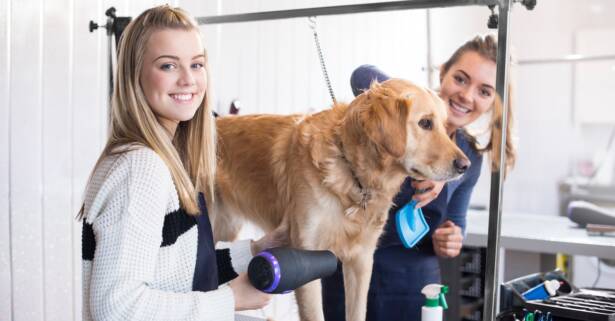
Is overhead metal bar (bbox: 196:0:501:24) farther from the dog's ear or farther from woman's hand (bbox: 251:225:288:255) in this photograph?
woman's hand (bbox: 251:225:288:255)

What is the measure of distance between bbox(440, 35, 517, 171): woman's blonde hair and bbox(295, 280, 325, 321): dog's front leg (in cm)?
52

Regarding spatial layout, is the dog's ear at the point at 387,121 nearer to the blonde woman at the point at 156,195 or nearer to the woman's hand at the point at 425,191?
the woman's hand at the point at 425,191

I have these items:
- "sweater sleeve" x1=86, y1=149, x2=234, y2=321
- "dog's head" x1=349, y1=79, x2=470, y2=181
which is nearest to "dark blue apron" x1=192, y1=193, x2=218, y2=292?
"sweater sleeve" x1=86, y1=149, x2=234, y2=321

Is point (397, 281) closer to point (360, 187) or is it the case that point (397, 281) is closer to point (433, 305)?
point (433, 305)

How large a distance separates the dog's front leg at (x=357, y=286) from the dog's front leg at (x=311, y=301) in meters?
0.07

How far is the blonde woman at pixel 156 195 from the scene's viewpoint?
105cm

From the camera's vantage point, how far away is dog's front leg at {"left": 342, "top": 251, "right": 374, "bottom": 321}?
1488mm

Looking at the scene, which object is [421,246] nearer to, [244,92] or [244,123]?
[244,123]

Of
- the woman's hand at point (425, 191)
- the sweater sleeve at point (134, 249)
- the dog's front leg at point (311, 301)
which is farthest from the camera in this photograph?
the dog's front leg at point (311, 301)

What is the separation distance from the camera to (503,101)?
1.26m

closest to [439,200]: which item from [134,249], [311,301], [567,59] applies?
[311,301]

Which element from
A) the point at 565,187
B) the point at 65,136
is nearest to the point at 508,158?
the point at 65,136

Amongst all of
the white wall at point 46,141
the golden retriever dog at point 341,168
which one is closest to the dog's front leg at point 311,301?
the golden retriever dog at point 341,168

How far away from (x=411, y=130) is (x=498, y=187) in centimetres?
22
